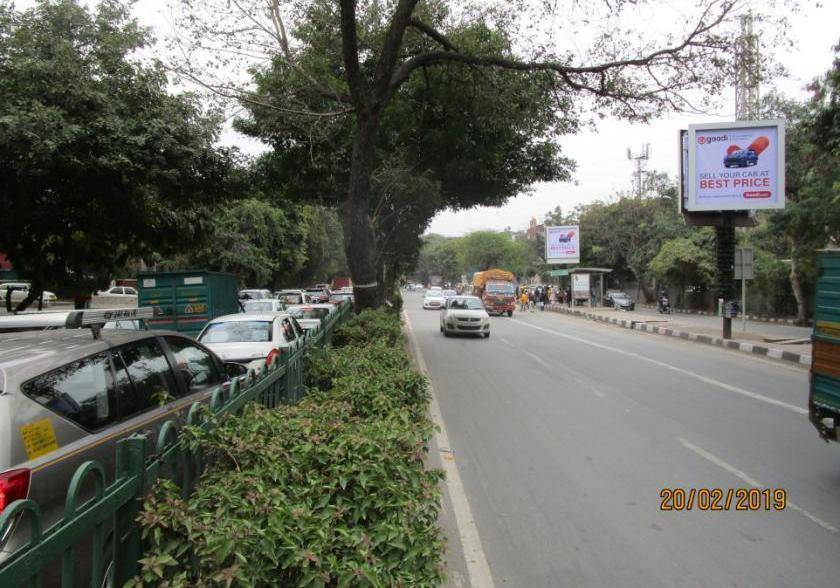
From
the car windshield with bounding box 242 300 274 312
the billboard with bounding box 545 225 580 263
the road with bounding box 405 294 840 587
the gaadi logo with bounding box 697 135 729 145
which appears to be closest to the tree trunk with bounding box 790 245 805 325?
the gaadi logo with bounding box 697 135 729 145

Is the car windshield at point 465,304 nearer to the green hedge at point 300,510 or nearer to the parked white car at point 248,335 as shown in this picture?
the parked white car at point 248,335

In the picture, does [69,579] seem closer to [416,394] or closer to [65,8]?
[416,394]

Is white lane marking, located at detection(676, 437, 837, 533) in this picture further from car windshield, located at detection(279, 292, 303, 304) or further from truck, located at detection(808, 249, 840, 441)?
car windshield, located at detection(279, 292, 303, 304)

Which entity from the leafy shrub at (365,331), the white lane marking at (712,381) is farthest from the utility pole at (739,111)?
the leafy shrub at (365,331)

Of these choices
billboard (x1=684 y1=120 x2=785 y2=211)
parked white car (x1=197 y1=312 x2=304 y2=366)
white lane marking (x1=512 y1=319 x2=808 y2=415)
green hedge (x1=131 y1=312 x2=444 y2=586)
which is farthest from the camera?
billboard (x1=684 y1=120 x2=785 y2=211)

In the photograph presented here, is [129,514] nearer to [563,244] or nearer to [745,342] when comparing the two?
[745,342]

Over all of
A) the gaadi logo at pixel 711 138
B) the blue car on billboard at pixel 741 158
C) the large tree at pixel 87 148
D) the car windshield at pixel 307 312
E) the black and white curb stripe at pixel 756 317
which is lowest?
the black and white curb stripe at pixel 756 317

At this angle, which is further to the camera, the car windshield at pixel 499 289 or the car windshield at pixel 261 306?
the car windshield at pixel 499 289

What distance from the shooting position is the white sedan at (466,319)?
20.1m

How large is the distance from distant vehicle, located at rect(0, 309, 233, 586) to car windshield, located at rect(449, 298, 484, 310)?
56.0 feet

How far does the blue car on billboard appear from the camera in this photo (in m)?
18.2
